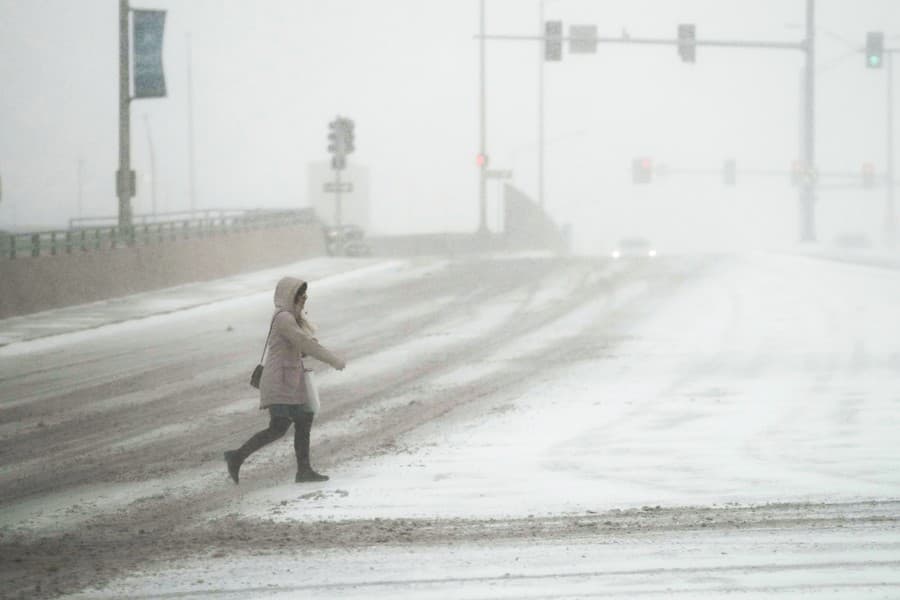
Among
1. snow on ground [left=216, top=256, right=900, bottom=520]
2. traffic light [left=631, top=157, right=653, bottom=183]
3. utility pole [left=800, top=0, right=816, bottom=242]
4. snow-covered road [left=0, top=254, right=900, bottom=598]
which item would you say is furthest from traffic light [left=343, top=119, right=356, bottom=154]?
traffic light [left=631, top=157, right=653, bottom=183]

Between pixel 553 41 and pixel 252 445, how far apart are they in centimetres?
3001

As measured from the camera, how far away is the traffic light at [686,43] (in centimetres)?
4062

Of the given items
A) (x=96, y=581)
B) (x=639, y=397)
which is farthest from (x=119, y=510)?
(x=639, y=397)

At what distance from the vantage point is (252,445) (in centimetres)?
1205

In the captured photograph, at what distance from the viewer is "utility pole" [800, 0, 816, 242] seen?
44406 millimetres

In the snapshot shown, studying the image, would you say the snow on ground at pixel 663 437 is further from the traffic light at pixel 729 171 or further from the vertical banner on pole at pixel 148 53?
the traffic light at pixel 729 171

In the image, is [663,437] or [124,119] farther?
[124,119]

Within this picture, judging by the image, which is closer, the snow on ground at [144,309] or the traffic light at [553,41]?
the snow on ground at [144,309]

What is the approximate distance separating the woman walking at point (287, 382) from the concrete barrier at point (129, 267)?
1644 centimetres

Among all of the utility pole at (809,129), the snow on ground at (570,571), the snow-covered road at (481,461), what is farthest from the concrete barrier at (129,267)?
the snow on ground at (570,571)

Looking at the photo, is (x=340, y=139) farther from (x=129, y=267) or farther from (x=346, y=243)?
(x=129, y=267)

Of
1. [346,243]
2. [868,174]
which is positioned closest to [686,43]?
[346,243]

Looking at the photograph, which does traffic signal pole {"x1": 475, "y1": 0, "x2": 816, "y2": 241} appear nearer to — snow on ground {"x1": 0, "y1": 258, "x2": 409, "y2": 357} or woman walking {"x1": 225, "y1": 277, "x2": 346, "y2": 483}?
snow on ground {"x1": 0, "y1": 258, "x2": 409, "y2": 357}

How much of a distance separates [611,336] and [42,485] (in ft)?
44.3
